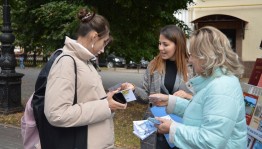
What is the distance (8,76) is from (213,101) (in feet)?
25.7

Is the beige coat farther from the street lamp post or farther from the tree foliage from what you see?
the street lamp post

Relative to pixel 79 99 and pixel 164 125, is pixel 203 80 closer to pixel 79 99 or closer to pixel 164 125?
pixel 164 125

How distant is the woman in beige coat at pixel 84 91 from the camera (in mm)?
2324

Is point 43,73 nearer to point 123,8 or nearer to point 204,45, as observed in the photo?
point 204,45

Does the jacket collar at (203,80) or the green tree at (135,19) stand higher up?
the green tree at (135,19)

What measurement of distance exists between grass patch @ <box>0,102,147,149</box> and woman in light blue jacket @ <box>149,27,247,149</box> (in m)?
4.14

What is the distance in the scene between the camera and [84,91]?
2426 mm

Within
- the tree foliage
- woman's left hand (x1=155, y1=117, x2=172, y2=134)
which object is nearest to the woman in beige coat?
woman's left hand (x1=155, y1=117, x2=172, y2=134)

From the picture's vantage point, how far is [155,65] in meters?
3.67

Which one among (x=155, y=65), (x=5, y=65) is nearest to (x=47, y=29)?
(x=5, y=65)

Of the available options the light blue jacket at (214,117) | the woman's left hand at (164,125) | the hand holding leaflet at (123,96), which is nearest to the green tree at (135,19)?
the hand holding leaflet at (123,96)

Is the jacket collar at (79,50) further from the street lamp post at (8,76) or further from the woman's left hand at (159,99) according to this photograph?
the street lamp post at (8,76)

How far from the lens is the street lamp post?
9.22m

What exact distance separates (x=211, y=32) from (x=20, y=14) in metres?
9.76
